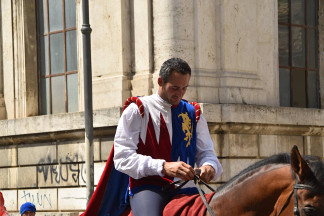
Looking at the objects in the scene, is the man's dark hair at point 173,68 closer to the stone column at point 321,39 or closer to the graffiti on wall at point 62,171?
the graffiti on wall at point 62,171

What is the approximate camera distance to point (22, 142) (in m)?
14.2

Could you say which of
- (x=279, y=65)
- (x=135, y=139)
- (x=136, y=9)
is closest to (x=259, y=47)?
(x=279, y=65)

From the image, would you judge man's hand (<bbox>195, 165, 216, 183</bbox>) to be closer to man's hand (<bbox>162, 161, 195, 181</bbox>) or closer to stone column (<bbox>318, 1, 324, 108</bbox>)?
man's hand (<bbox>162, 161, 195, 181</bbox>)

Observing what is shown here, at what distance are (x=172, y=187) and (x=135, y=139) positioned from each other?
0.39 m

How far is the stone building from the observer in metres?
12.1

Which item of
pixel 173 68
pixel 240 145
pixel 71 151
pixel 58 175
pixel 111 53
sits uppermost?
pixel 111 53

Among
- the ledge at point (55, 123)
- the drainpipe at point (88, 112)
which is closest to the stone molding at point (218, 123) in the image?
the ledge at point (55, 123)

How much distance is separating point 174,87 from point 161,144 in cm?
38

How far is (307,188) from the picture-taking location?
402 centimetres

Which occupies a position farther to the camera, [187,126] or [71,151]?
[71,151]

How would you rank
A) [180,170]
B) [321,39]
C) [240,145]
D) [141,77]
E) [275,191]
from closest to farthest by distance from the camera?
[275,191] < [180,170] < [240,145] < [141,77] < [321,39]

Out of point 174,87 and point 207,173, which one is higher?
point 174,87

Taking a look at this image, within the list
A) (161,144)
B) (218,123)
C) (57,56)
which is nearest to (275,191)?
(161,144)

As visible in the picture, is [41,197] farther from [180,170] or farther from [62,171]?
[180,170]
